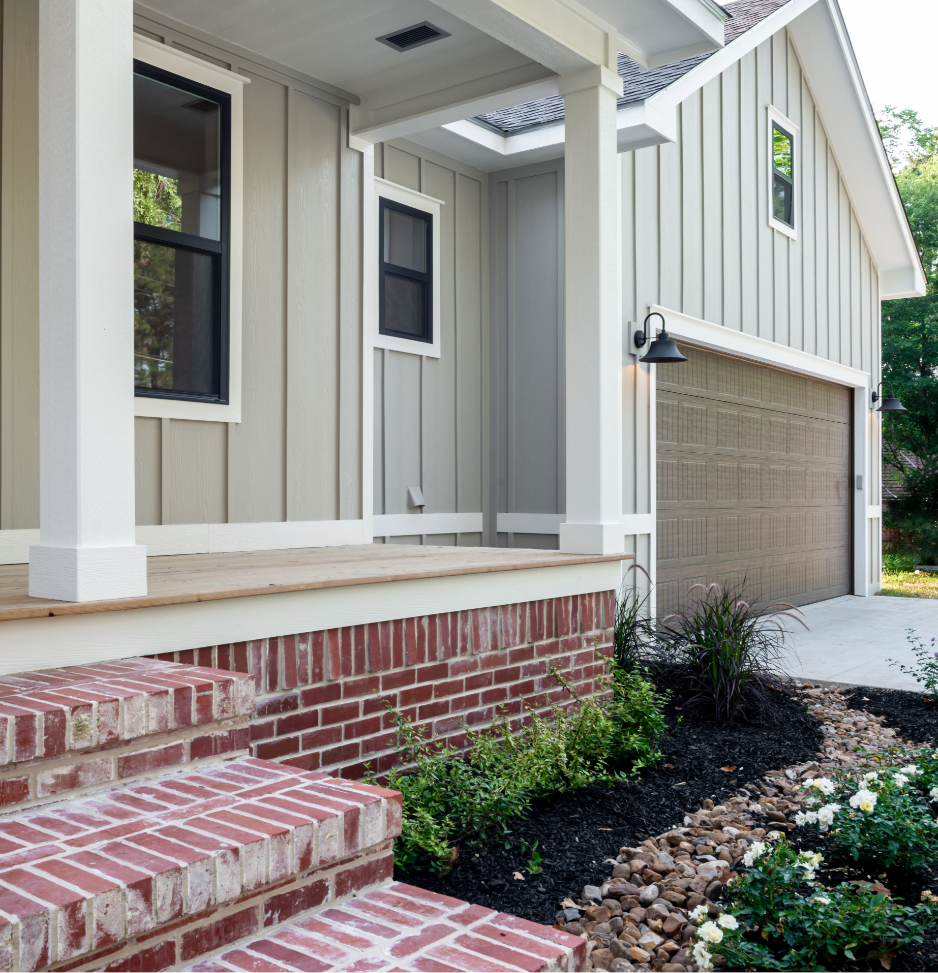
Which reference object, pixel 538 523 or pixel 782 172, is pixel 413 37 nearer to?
pixel 538 523

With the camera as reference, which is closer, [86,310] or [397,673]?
[86,310]

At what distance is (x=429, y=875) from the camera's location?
284 centimetres

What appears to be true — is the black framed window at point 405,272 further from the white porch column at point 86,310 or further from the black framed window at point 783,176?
the black framed window at point 783,176

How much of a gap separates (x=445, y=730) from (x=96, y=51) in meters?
2.61

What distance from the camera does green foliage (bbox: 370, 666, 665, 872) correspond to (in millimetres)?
2963

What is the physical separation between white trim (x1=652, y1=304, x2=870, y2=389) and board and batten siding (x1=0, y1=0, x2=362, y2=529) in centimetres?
269

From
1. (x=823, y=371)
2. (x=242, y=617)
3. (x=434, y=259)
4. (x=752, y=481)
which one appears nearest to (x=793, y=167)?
(x=823, y=371)

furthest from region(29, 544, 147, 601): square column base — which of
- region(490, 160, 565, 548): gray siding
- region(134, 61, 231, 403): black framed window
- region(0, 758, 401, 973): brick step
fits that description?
region(490, 160, 565, 548): gray siding

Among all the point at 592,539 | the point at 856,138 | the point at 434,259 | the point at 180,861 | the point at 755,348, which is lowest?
the point at 180,861

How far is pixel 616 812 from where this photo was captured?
3.49 metres

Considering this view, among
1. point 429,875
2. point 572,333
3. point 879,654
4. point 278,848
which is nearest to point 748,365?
point 879,654

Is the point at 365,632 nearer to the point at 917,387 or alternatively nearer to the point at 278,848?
the point at 278,848

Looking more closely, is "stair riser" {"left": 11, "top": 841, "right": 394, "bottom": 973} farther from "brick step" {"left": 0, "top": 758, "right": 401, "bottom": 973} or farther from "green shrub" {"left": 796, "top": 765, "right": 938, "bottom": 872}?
"green shrub" {"left": 796, "top": 765, "right": 938, "bottom": 872}

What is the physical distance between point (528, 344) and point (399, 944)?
5478 mm
